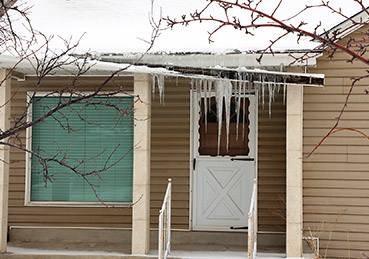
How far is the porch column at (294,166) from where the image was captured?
7.20m

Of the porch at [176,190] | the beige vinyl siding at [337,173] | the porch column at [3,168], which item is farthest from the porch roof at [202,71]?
the porch at [176,190]

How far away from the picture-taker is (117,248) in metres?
7.84

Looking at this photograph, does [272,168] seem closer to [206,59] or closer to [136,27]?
[206,59]

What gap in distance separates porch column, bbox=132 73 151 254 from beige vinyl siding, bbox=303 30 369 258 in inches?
89.1

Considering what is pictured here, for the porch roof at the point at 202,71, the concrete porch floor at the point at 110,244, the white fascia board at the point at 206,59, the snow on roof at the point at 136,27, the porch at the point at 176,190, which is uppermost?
the snow on roof at the point at 136,27

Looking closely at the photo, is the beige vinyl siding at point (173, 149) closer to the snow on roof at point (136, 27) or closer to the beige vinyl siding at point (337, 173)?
the snow on roof at point (136, 27)

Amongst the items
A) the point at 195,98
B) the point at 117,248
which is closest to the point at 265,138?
the point at 195,98

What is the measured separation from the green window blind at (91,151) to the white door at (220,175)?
3.69 feet

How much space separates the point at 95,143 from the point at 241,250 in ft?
8.97

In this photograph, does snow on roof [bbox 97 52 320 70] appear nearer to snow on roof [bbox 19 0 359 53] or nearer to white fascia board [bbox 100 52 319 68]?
white fascia board [bbox 100 52 319 68]

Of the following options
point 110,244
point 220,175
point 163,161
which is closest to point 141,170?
point 163,161

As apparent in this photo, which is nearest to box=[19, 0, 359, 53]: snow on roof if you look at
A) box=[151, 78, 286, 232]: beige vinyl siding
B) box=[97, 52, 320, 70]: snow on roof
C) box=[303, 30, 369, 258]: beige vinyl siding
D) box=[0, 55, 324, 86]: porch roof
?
box=[97, 52, 320, 70]: snow on roof

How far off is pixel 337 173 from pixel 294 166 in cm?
88

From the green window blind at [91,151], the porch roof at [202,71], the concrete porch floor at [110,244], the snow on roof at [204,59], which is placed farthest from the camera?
the green window blind at [91,151]
